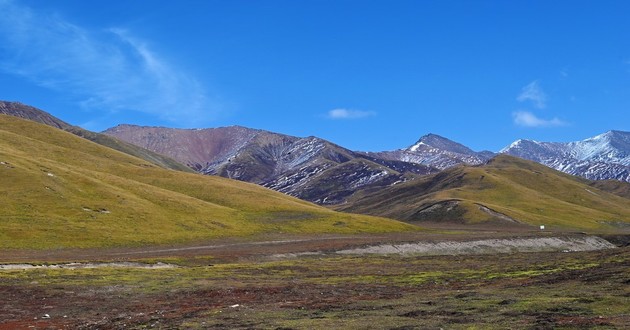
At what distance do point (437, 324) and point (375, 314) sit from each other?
21.2ft

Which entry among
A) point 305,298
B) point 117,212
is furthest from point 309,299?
point 117,212

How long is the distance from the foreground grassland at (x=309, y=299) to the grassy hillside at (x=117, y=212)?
4169 cm

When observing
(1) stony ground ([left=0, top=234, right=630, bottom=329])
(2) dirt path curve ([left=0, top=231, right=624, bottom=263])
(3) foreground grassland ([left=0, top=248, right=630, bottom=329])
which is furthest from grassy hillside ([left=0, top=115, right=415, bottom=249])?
(3) foreground grassland ([left=0, top=248, right=630, bottom=329])

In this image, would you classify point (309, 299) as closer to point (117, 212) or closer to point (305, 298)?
point (305, 298)

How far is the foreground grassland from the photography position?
3397 centimetres

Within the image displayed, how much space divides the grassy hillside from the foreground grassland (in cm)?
4169

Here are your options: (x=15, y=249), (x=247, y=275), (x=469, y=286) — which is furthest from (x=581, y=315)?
(x=15, y=249)

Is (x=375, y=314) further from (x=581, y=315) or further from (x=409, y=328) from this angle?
A: (x=581, y=315)

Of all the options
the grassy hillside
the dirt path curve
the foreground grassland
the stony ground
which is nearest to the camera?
the foreground grassland

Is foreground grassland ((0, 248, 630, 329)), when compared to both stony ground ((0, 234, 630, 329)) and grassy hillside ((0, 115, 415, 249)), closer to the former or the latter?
stony ground ((0, 234, 630, 329))

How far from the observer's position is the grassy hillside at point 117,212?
378 feet

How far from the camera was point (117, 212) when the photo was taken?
5384 inches

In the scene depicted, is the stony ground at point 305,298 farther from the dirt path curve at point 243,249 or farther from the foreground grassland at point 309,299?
the dirt path curve at point 243,249

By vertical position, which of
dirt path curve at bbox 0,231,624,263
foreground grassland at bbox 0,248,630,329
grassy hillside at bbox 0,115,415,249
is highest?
grassy hillside at bbox 0,115,415,249
